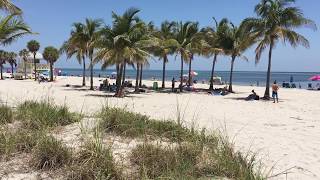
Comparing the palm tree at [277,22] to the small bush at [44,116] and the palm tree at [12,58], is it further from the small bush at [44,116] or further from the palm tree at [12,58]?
the palm tree at [12,58]

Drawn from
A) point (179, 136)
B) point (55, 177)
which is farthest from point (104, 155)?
point (179, 136)

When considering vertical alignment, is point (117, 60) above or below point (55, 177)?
above

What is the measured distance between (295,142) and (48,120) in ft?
18.0

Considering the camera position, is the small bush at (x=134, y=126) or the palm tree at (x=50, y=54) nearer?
the small bush at (x=134, y=126)

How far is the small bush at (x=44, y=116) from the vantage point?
7.72 m

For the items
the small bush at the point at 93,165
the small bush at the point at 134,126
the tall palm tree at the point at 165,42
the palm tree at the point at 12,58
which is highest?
the tall palm tree at the point at 165,42

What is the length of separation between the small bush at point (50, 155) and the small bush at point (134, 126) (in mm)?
1459

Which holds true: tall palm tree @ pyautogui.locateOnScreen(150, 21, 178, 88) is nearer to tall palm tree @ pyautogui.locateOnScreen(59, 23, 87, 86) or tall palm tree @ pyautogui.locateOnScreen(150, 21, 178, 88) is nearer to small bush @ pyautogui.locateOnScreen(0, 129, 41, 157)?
tall palm tree @ pyautogui.locateOnScreen(59, 23, 87, 86)

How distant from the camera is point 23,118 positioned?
829cm

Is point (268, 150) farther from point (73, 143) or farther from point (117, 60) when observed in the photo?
point (117, 60)

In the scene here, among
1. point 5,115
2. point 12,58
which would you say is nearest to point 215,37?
point 5,115

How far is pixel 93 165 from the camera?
18.0 ft

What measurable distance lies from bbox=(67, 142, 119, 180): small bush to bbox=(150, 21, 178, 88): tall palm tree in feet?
80.4

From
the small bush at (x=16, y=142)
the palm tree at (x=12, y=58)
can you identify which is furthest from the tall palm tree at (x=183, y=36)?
the palm tree at (x=12, y=58)
